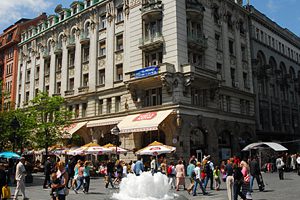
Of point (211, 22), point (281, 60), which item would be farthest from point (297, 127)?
point (211, 22)

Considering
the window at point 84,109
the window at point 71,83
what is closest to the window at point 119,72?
the window at point 84,109

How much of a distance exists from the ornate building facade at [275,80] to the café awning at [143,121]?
16317mm

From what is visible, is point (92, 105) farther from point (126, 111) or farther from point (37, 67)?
point (37, 67)

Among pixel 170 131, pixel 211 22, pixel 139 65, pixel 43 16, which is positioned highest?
pixel 43 16

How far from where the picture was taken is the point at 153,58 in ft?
108

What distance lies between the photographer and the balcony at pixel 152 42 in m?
31.6

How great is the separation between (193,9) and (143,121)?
11986 millimetres

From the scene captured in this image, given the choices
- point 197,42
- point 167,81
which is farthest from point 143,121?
point 197,42

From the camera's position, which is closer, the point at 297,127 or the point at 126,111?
the point at 126,111

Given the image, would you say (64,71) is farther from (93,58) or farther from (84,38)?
(93,58)

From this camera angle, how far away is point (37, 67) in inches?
1921

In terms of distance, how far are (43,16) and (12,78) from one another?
1260cm

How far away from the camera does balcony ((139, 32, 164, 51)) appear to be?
31641 mm

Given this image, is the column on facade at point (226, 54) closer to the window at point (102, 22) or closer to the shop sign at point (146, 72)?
the shop sign at point (146, 72)
